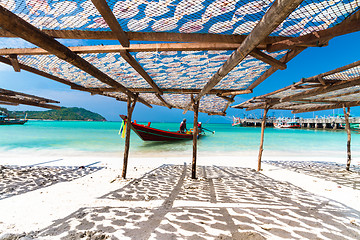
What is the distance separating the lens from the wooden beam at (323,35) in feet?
4.49

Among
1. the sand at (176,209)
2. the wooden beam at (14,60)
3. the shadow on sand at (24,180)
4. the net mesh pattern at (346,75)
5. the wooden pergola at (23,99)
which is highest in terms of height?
the net mesh pattern at (346,75)

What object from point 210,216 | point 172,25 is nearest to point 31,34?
point 172,25

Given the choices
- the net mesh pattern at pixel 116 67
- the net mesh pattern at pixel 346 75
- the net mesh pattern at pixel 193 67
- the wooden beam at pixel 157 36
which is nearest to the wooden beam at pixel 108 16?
the wooden beam at pixel 157 36

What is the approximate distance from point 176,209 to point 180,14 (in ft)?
8.27

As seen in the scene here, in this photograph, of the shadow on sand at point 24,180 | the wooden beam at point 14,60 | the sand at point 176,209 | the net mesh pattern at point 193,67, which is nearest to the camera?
the sand at point 176,209

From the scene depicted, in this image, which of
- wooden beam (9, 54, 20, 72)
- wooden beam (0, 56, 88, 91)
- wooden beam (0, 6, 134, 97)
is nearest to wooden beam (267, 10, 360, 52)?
wooden beam (0, 6, 134, 97)

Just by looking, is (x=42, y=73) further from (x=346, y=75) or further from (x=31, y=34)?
(x=346, y=75)

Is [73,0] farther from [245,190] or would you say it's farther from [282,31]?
[245,190]

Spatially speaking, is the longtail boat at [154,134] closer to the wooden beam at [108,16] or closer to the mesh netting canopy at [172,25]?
the mesh netting canopy at [172,25]

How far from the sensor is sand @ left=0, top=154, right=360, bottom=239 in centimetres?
193

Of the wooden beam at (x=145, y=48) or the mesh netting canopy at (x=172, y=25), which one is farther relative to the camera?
the wooden beam at (x=145, y=48)

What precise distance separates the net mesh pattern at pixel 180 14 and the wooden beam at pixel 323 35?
99 mm

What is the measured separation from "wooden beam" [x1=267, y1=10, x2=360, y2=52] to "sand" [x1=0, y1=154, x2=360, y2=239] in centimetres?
210

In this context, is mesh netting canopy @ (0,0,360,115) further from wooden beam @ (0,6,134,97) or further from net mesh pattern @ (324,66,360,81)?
net mesh pattern @ (324,66,360,81)
